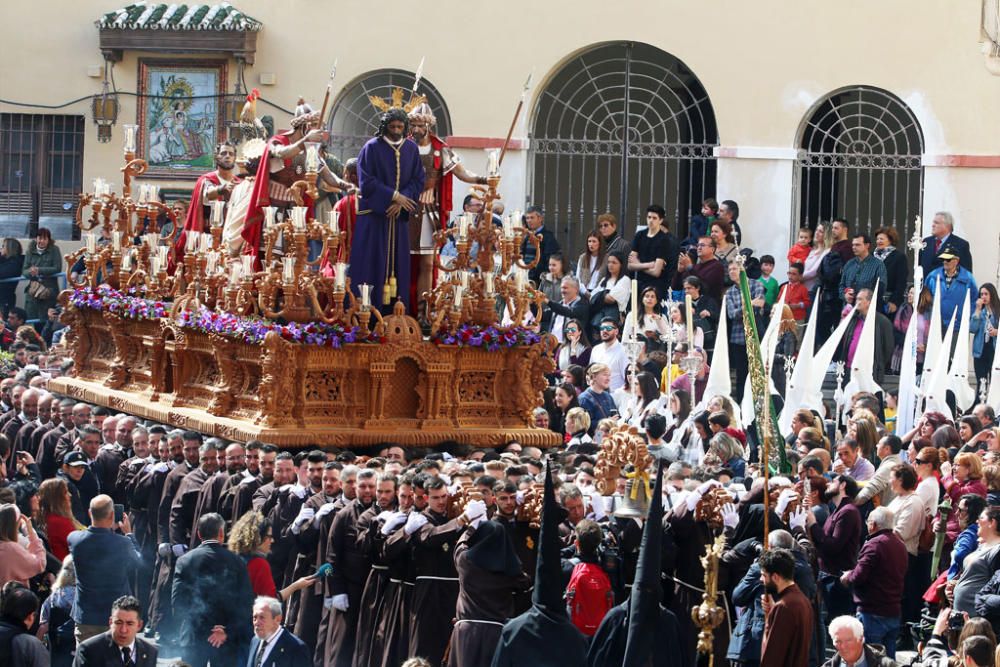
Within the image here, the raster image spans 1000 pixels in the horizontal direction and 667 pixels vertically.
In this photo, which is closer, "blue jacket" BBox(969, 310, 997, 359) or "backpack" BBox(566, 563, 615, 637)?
"backpack" BBox(566, 563, 615, 637)

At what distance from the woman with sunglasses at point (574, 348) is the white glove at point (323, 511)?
251 inches

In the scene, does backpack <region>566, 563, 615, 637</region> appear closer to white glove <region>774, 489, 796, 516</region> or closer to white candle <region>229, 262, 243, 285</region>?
white glove <region>774, 489, 796, 516</region>

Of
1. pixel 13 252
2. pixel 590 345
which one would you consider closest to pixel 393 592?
pixel 590 345

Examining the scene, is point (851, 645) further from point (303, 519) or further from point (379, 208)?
point (379, 208)

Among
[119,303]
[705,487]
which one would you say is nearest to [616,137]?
[119,303]

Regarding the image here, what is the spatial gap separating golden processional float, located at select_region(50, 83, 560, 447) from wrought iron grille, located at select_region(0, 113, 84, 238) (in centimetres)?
999

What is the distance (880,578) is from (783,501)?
0.78m

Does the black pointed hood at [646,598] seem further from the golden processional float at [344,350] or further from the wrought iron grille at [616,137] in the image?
the wrought iron grille at [616,137]

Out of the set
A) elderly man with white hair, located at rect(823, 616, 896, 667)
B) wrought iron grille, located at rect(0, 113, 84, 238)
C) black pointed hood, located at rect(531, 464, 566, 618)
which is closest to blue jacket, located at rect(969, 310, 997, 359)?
black pointed hood, located at rect(531, 464, 566, 618)

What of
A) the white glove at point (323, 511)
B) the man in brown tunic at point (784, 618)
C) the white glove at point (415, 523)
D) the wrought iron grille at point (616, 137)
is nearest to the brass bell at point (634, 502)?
the white glove at point (415, 523)

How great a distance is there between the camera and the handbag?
2472cm

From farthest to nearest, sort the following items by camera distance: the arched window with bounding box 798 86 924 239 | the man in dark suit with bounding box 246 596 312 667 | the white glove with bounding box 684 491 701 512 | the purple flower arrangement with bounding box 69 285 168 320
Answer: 1. the arched window with bounding box 798 86 924 239
2. the purple flower arrangement with bounding box 69 285 168 320
3. the white glove with bounding box 684 491 701 512
4. the man in dark suit with bounding box 246 596 312 667

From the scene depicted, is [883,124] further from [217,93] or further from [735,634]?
[735,634]

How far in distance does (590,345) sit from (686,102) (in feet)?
23.2
